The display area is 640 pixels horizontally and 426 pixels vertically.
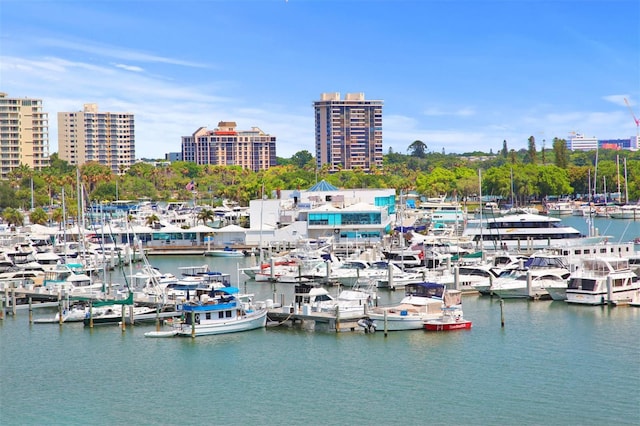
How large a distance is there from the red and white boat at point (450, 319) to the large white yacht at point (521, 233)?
22652 millimetres

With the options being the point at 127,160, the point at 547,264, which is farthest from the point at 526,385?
the point at 127,160

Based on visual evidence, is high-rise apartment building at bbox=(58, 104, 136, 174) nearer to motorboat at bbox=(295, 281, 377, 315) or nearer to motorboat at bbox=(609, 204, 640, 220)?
motorboat at bbox=(609, 204, 640, 220)

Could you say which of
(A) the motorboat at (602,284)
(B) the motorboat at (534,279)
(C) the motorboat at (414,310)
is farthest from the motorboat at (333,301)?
(A) the motorboat at (602,284)

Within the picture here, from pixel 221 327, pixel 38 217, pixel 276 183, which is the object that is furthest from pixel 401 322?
pixel 276 183

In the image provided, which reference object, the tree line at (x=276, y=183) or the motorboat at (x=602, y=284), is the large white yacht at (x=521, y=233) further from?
the tree line at (x=276, y=183)

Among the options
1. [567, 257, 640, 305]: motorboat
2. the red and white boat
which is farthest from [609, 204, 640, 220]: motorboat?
the red and white boat

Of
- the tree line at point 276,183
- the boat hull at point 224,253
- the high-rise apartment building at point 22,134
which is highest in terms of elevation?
the high-rise apartment building at point 22,134

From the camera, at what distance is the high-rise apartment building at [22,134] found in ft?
433

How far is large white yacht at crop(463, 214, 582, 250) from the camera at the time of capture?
5950cm

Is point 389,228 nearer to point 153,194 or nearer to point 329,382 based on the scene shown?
point 329,382

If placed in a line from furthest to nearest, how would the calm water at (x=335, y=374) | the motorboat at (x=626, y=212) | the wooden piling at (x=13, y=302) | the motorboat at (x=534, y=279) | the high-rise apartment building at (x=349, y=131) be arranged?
the high-rise apartment building at (x=349, y=131)
the motorboat at (x=626, y=212)
the motorboat at (x=534, y=279)
the wooden piling at (x=13, y=302)
the calm water at (x=335, y=374)

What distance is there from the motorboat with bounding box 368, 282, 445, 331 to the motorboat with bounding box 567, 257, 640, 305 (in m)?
6.84

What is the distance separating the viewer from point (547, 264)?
43.8 m

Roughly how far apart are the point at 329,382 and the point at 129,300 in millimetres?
11389
